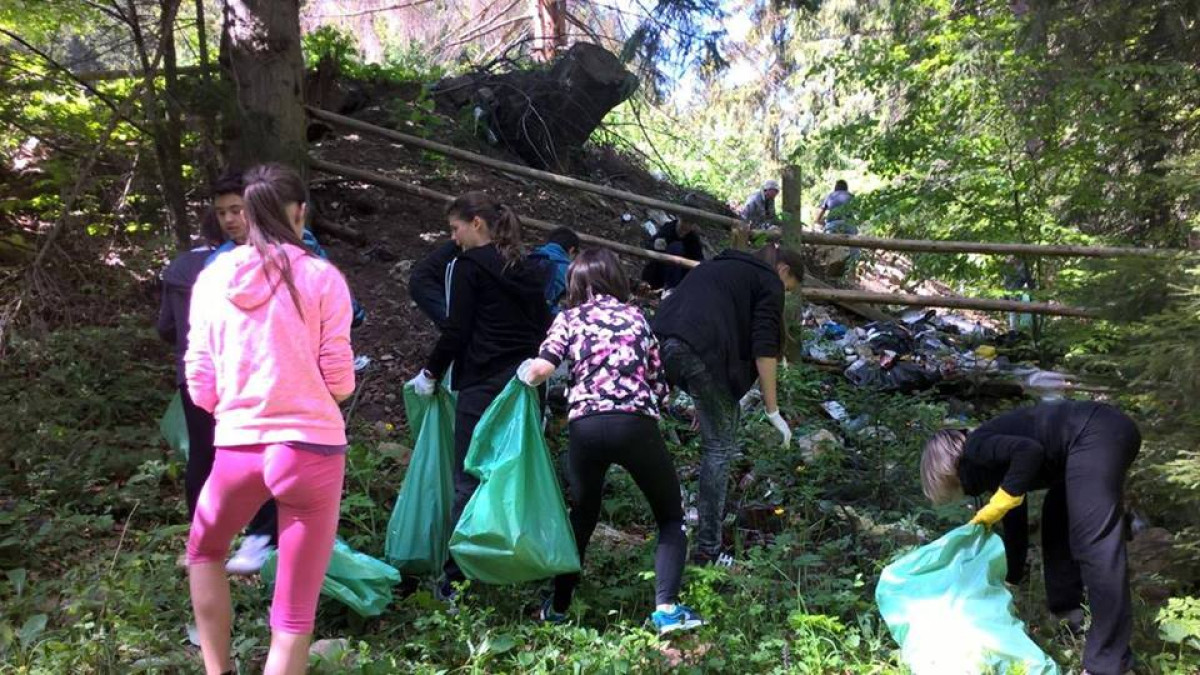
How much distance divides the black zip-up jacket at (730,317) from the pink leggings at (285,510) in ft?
5.94

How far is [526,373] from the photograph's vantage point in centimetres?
333

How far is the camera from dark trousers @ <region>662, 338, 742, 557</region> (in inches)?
152

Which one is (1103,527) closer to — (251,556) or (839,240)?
(251,556)

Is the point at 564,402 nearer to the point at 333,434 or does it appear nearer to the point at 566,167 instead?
the point at 333,434

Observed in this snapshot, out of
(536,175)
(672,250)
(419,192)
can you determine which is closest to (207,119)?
(419,192)

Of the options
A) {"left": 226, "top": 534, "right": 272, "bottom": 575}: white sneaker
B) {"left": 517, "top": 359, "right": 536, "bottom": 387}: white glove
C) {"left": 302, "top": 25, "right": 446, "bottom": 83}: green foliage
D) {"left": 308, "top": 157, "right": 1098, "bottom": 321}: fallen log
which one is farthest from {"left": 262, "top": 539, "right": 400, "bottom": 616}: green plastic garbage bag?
{"left": 302, "top": 25, "right": 446, "bottom": 83}: green foliage

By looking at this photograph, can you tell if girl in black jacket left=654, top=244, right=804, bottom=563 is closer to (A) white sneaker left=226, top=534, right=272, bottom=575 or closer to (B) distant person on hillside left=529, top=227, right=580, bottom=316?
(B) distant person on hillside left=529, top=227, right=580, bottom=316

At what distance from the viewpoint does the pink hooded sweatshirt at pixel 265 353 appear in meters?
2.36

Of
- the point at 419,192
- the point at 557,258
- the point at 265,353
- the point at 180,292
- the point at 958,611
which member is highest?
the point at 419,192

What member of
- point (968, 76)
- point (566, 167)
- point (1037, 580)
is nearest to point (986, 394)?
point (1037, 580)

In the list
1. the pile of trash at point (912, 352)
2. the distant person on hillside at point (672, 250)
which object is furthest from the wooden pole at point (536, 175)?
the pile of trash at point (912, 352)

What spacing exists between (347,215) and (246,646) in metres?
5.13

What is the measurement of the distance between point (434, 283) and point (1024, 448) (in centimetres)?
242

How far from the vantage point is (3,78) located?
5.29 metres
